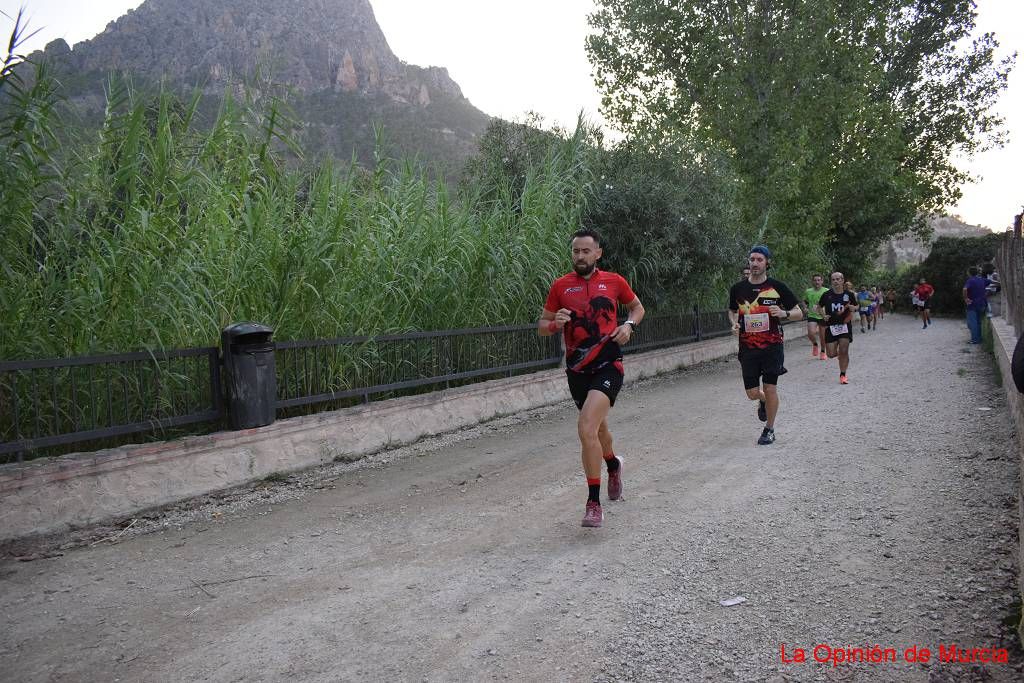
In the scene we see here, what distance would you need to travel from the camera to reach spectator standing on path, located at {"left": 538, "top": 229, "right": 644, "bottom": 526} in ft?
16.5

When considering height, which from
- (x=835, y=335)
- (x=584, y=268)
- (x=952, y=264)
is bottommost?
(x=835, y=335)

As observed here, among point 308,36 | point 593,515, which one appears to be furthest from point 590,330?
point 308,36

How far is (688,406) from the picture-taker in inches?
410

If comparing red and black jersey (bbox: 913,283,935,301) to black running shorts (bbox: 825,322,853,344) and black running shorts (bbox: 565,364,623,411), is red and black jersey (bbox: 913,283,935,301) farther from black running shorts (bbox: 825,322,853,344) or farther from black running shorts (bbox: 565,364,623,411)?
black running shorts (bbox: 565,364,623,411)

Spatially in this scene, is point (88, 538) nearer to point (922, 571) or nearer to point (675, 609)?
point (675, 609)

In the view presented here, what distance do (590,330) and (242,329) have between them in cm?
298

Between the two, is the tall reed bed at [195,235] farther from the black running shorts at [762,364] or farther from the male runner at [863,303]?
the male runner at [863,303]

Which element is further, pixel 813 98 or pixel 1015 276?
pixel 813 98

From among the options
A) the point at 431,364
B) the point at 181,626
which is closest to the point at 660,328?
the point at 431,364

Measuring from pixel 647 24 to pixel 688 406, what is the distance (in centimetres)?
2197

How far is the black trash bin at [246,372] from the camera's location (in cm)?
624

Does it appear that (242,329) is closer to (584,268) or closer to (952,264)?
(584,268)

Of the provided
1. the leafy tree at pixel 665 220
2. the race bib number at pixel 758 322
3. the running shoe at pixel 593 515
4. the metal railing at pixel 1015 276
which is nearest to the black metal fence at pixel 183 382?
the running shoe at pixel 593 515

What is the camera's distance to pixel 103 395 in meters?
5.57
